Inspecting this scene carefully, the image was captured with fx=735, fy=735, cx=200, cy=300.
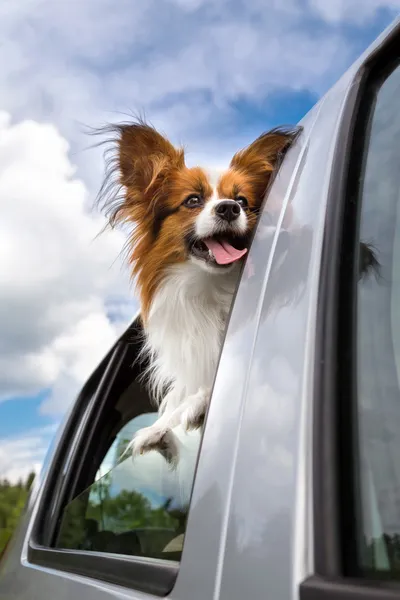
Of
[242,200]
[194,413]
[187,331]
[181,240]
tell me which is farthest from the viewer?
[181,240]

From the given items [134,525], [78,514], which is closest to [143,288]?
[78,514]

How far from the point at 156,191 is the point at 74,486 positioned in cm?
123

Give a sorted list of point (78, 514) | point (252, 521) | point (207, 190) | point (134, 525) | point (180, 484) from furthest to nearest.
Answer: point (207, 190), point (78, 514), point (134, 525), point (180, 484), point (252, 521)

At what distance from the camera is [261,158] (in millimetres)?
2582

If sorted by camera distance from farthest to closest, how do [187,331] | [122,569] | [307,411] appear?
[187,331] < [122,569] < [307,411]

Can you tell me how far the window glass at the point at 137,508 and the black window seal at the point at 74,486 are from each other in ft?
0.26

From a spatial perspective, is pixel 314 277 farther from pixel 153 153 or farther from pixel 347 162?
pixel 153 153

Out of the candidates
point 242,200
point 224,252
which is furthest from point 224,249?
point 242,200

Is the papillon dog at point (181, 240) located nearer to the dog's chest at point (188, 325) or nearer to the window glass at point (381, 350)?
the dog's chest at point (188, 325)

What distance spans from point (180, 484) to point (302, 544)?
687 mm

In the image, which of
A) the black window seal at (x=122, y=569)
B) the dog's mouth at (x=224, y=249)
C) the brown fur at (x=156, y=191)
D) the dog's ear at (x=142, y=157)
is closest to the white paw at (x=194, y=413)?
the black window seal at (x=122, y=569)

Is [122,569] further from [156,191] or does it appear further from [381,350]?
[156,191]

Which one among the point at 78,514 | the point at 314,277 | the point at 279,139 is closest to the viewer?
the point at 314,277

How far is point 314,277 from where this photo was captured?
1205 mm
